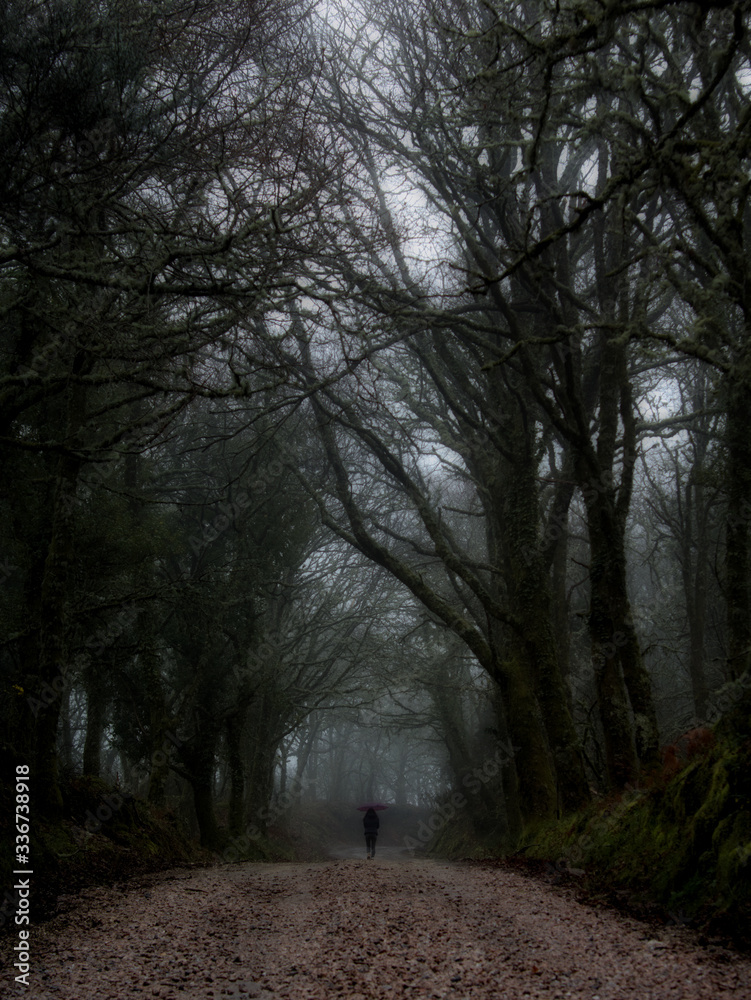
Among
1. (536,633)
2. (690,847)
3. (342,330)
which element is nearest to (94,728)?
(536,633)

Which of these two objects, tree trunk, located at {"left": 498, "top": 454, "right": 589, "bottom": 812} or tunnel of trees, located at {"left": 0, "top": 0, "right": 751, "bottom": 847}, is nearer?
tunnel of trees, located at {"left": 0, "top": 0, "right": 751, "bottom": 847}

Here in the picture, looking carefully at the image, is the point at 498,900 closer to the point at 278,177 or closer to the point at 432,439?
the point at 278,177

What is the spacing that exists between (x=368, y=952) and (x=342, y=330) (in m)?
5.98

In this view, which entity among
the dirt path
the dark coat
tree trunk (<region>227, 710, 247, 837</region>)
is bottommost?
the dark coat

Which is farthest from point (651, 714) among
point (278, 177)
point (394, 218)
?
point (394, 218)

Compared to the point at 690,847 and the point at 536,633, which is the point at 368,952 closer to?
the point at 690,847

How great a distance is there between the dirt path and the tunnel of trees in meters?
2.00

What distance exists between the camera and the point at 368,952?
3641 millimetres

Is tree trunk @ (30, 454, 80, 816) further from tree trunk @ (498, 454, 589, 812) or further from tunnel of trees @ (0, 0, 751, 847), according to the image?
tree trunk @ (498, 454, 589, 812)

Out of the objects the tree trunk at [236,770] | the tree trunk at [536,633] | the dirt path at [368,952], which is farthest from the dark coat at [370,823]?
the dirt path at [368,952]

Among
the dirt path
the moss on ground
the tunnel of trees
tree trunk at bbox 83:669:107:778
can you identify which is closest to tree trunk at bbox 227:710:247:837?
the tunnel of trees

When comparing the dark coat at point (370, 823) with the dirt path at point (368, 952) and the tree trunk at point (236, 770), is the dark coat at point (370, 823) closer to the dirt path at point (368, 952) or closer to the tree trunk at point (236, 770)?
the tree trunk at point (236, 770)

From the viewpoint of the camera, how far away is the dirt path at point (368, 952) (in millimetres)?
2961

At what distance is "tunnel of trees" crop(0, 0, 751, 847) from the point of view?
534 cm
